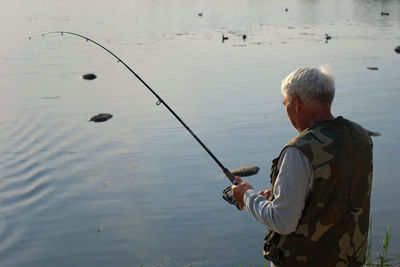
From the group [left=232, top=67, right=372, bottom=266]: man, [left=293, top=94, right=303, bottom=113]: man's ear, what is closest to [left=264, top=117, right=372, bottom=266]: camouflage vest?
[left=232, top=67, right=372, bottom=266]: man

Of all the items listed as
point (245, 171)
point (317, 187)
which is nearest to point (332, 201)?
point (317, 187)

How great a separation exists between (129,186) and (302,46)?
20794mm

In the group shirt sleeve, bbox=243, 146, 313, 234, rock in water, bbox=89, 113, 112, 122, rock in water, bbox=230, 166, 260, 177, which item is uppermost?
shirt sleeve, bbox=243, 146, 313, 234

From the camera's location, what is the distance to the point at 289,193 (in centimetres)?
295

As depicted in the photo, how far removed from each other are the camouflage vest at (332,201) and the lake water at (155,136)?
4960mm

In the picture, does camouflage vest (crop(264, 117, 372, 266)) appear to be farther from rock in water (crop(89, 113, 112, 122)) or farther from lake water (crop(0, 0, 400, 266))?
rock in water (crop(89, 113, 112, 122))

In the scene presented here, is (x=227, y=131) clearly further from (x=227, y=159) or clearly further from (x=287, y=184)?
(x=287, y=184)

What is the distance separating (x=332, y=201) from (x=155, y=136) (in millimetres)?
11328

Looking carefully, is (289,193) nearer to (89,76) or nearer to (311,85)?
(311,85)

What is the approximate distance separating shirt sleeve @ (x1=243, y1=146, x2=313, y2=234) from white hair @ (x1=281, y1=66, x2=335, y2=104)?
0.37 meters

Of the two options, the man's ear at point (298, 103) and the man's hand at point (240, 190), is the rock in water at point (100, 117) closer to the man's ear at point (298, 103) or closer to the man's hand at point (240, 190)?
the man's hand at point (240, 190)

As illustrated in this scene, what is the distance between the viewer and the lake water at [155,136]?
8.77 metres

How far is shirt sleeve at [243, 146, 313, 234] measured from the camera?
9.59 feet

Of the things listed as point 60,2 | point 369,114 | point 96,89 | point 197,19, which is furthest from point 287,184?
point 60,2
